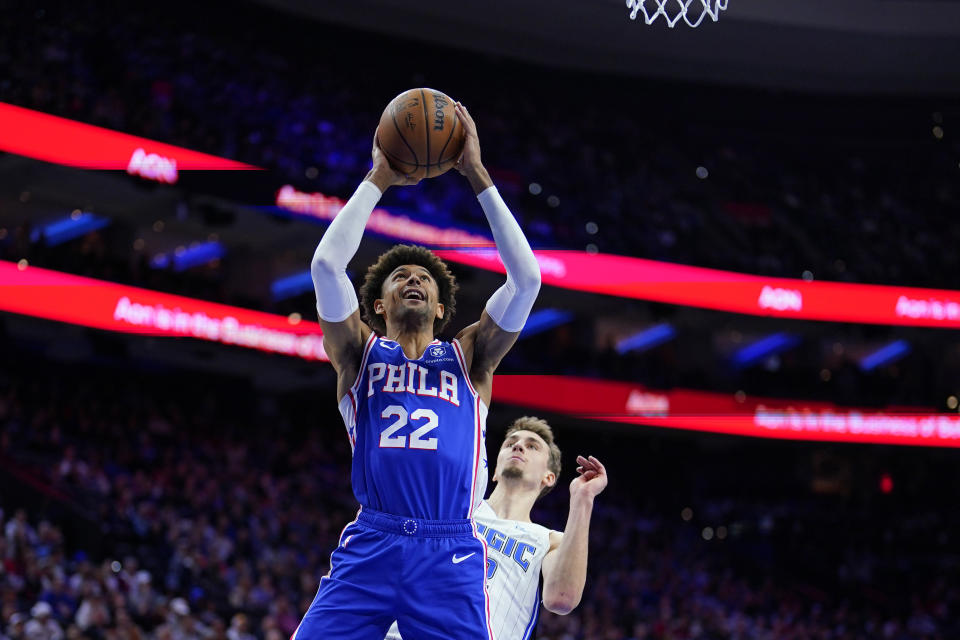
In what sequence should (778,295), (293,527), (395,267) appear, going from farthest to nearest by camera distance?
(778,295)
(293,527)
(395,267)

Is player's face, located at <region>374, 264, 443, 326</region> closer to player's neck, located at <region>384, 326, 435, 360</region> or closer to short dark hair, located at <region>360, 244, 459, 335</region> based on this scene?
player's neck, located at <region>384, 326, 435, 360</region>

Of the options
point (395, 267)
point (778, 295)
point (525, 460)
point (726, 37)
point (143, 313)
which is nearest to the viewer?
point (395, 267)

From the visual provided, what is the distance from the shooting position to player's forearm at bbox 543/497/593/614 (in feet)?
14.5

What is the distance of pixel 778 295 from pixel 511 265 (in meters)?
17.4

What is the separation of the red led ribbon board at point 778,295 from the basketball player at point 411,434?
1593 centimetres

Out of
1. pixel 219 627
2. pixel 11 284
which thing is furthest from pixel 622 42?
pixel 219 627

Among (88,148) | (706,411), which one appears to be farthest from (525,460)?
(706,411)

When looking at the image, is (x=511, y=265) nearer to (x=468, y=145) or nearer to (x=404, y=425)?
(x=468, y=145)

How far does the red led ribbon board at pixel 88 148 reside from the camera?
1428 cm

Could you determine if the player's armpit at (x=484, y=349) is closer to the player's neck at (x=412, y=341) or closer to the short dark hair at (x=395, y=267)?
the player's neck at (x=412, y=341)

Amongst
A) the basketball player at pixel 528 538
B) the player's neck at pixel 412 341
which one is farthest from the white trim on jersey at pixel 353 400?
the basketball player at pixel 528 538

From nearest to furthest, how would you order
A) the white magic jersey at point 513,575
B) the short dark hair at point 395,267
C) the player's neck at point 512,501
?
the short dark hair at point 395,267 < the white magic jersey at point 513,575 < the player's neck at point 512,501

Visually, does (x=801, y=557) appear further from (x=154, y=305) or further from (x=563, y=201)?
(x=154, y=305)

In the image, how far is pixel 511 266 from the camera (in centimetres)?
394
